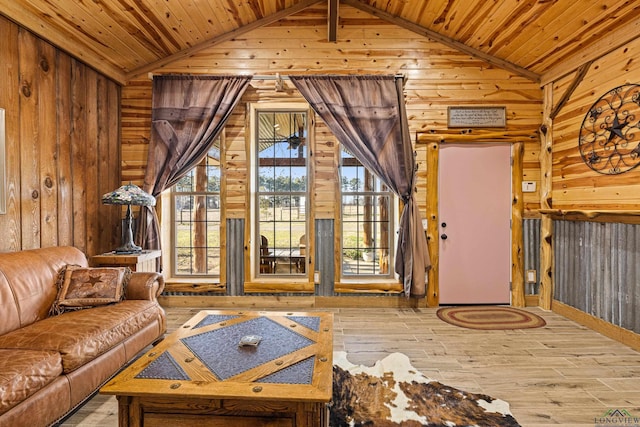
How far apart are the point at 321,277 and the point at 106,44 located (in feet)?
11.2

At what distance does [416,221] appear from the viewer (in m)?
3.83

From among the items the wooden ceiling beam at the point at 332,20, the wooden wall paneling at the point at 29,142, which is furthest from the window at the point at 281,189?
the wooden wall paneling at the point at 29,142

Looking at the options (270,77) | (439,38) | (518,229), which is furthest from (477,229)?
(270,77)

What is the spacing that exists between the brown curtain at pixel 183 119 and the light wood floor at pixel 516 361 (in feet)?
5.49

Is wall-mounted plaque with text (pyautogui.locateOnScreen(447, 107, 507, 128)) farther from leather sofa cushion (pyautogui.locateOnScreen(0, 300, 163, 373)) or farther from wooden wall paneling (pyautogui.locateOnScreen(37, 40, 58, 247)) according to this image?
wooden wall paneling (pyautogui.locateOnScreen(37, 40, 58, 247))

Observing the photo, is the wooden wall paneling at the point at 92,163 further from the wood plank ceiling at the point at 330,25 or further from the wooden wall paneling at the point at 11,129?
the wooden wall paneling at the point at 11,129

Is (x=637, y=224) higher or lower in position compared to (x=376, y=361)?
higher

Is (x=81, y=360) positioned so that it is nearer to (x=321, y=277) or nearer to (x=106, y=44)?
(x=321, y=277)

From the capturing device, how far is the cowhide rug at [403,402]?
1839 mm

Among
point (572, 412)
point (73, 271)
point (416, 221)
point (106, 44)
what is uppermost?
point (106, 44)

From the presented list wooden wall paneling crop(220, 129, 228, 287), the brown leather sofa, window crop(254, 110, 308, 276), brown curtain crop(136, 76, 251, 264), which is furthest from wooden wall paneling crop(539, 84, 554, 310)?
the brown leather sofa

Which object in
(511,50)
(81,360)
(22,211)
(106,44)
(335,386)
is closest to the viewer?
(81,360)

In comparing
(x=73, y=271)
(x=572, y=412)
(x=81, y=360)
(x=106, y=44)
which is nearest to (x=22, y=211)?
(x=73, y=271)

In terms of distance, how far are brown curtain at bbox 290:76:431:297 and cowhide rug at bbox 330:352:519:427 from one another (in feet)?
5.41
